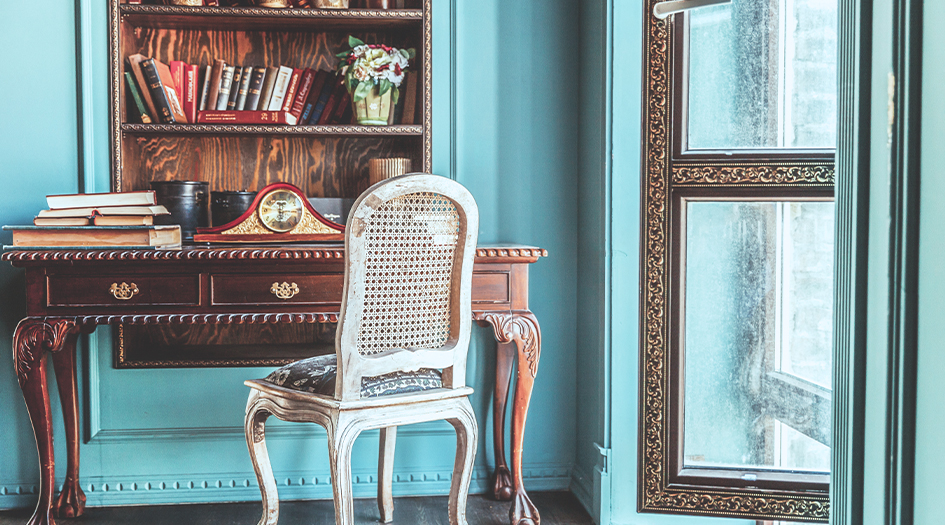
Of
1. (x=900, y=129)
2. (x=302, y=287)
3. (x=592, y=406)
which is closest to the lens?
(x=900, y=129)

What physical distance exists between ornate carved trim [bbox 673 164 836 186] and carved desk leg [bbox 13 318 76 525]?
1.77 meters

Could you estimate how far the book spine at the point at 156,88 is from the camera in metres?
2.22

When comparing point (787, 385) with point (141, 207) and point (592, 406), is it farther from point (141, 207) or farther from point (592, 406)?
point (141, 207)

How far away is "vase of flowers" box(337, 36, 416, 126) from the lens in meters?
2.24

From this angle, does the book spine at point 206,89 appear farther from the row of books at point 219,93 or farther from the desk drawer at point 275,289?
the desk drawer at point 275,289

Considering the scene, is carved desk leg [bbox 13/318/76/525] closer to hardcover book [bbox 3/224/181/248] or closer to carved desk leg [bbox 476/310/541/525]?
hardcover book [bbox 3/224/181/248]

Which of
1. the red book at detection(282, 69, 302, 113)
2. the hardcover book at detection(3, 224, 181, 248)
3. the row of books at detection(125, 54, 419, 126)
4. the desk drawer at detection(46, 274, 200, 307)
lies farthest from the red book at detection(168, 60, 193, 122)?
the desk drawer at detection(46, 274, 200, 307)

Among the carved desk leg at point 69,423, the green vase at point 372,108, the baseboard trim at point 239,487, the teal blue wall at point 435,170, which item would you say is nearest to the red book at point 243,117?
the green vase at point 372,108

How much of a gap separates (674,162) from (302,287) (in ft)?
3.63

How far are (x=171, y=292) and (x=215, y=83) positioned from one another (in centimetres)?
77

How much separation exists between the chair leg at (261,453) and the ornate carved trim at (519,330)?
63 centimetres

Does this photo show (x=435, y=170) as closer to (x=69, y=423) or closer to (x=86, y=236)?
(x=86, y=236)

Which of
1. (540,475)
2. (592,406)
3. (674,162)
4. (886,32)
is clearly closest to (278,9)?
(674,162)

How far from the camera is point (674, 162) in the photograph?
1.97m
